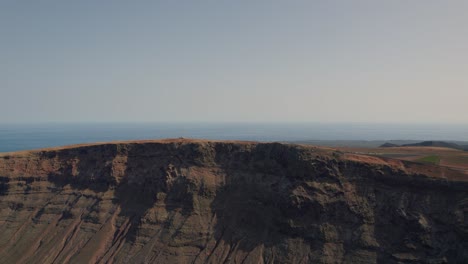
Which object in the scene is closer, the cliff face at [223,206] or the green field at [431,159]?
the cliff face at [223,206]

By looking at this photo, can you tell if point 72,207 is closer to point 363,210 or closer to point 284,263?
point 284,263

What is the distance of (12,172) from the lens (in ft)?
236

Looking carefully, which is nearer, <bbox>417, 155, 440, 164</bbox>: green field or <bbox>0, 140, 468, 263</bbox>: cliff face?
<bbox>0, 140, 468, 263</bbox>: cliff face

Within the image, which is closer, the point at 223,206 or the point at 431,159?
the point at 223,206

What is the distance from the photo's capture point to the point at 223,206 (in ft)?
197

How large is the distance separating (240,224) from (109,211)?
2683 centimetres

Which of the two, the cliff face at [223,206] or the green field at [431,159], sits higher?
the green field at [431,159]

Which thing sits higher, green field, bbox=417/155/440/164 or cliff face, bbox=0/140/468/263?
green field, bbox=417/155/440/164

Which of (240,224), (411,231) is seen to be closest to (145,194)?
(240,224)

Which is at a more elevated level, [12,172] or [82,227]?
[12,172]

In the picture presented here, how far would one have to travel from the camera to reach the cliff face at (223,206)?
47.4 meters

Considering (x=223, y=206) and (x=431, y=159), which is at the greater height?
(x=431, y=159)

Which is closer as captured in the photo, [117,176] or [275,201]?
[275,201]

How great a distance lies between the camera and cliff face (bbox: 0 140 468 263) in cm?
4741
